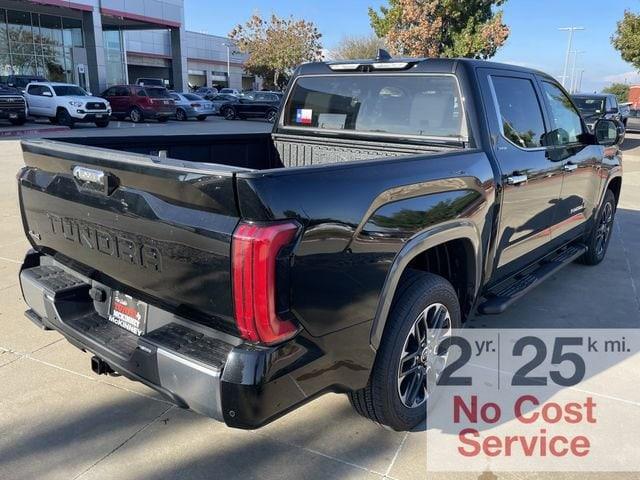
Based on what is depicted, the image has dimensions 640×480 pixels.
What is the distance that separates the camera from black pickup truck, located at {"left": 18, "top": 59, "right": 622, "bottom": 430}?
2.01 metres

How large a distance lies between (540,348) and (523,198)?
1.07 meters

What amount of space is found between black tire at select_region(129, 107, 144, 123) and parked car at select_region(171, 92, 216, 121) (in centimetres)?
190

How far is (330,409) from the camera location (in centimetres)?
307

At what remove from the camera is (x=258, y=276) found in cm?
193

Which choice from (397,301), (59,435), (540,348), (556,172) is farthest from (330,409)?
(556,172)

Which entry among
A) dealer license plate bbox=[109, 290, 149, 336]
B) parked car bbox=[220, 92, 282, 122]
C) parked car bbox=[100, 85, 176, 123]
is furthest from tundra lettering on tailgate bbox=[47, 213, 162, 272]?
parked car bbox=[220, 92, 282, 122]

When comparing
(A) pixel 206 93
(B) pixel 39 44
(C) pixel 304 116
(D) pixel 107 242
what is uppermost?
(B) pixel 39 44

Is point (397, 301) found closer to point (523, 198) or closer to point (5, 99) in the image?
point (523, 198)

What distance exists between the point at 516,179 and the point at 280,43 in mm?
45683

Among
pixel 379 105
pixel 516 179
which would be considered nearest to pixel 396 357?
pixel 516 179

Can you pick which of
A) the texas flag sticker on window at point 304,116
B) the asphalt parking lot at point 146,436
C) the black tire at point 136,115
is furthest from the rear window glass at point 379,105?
the black tire at point 136,115

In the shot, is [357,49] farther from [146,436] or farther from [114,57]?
[146,436]

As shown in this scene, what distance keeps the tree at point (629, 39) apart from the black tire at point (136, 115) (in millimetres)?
23515

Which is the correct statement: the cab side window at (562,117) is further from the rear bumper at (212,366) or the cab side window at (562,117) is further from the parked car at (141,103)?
the parked car at (141,103)
